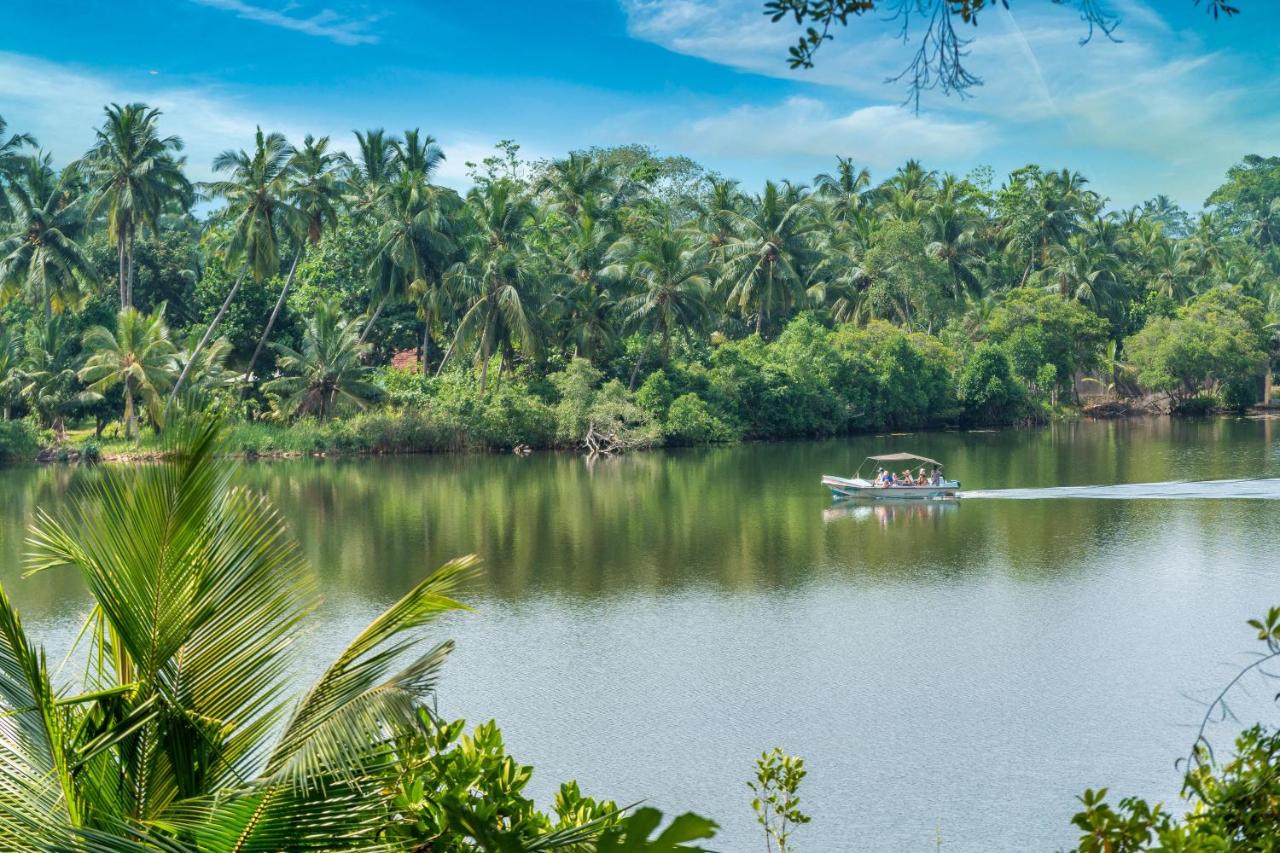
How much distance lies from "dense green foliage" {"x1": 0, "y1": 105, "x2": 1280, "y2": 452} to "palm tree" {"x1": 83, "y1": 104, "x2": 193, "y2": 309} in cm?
9

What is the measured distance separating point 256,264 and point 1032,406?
33030mm

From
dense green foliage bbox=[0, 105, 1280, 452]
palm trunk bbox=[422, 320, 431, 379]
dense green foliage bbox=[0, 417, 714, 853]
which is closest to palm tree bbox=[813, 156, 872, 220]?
dense green foliage bbox=[0, 105, 1280, 452]

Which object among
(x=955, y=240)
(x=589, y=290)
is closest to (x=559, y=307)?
(x=589, y=290)

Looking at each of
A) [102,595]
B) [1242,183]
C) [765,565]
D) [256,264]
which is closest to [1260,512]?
[765,565]

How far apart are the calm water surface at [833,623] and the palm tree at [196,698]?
663 millimetres

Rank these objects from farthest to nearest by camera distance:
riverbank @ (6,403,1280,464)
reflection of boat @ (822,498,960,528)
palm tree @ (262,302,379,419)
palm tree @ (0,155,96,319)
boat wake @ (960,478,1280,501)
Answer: palm tree @ (262,302,379,419) < palm tree @ (0,155,96,319) < riverbank @ (6,403,1280,464) < boat wake @ (960,478,1280,501) < reflection of boat @ (822,498,960,528)

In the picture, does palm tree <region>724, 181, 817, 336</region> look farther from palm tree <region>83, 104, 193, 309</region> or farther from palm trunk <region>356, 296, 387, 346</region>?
palm tree <region>83, 104, 193, 309</region>

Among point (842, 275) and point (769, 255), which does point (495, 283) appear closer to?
point (769, 255)

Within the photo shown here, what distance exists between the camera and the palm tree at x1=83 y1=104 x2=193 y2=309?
40000 millimetres

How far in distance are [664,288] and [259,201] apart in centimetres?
1374

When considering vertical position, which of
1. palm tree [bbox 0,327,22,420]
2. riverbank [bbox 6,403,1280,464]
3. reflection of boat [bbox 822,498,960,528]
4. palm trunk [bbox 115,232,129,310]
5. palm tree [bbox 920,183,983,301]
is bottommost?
reflection of boat [bbox 822,498,960,528]

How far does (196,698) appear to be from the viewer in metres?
4.12

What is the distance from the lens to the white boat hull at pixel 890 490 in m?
29.7

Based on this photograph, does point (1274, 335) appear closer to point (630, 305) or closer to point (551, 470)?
point (630, 305)
